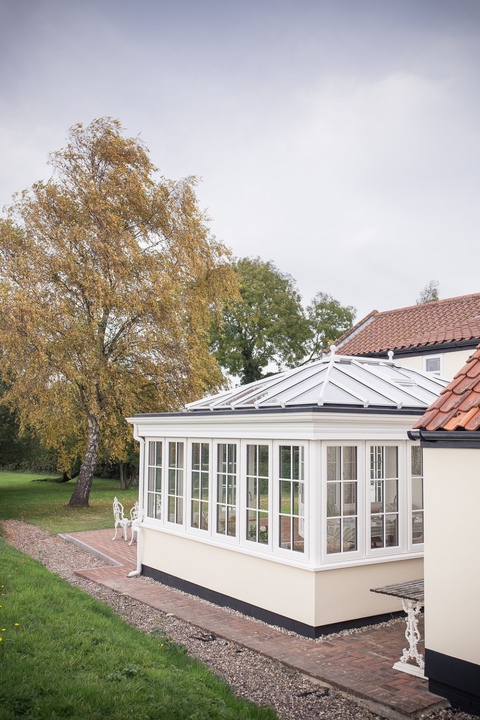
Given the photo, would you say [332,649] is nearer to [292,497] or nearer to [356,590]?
[356,590]

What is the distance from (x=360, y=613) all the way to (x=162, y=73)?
422 inches

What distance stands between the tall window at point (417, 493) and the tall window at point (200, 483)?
10.3ft

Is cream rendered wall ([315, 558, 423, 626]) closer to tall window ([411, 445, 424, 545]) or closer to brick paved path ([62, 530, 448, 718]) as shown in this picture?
brick paved path ([62, 530, 448, 718])

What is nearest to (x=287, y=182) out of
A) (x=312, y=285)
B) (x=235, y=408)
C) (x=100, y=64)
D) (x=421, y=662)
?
(x=100, y=64)

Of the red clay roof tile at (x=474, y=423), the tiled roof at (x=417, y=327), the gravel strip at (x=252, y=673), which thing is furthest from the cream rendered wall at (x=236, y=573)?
the tiled roof at (x=417, y=327)

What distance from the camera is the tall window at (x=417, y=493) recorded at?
8.93 m

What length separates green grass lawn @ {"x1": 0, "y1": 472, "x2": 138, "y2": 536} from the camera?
59.8 ft

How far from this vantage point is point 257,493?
8758 millimetres

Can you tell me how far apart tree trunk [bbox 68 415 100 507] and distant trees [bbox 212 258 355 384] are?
19141mm

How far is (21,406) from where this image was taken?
67.4ft

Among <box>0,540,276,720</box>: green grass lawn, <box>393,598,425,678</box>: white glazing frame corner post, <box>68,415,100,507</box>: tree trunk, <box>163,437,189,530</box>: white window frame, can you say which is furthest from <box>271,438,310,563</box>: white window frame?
<box>68,415,100,507</box>: tree trunk

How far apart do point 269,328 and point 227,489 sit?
31.2m

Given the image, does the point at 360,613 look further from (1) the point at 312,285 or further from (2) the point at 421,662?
(1) the point at 312,285

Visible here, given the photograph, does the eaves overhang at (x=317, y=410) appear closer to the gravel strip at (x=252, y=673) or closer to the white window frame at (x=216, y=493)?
the white window frame at (x=216, y=493)
